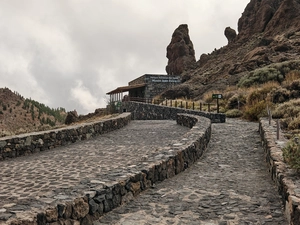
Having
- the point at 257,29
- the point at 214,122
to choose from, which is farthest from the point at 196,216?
the point at 257,29

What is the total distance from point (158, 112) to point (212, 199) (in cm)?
2407

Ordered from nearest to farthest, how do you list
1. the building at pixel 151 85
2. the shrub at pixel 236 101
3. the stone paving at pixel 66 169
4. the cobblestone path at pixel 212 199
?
the stone paving at pixel 66 169, the cobblestone path at pixel 212 199, the shrub at pixel 236 101, the building at pixel 151 85

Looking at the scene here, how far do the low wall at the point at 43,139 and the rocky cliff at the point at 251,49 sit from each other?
23355mm

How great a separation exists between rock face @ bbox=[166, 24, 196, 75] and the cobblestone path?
177ft

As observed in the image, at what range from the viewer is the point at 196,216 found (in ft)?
16.3

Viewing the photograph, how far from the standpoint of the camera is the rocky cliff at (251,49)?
3712 cm

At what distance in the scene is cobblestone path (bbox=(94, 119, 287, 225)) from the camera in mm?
4848

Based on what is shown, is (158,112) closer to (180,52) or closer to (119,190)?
(119,190)

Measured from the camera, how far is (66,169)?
8.16 metres

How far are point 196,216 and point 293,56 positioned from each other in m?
34.0

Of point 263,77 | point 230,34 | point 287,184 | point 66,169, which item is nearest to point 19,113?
point 230,34

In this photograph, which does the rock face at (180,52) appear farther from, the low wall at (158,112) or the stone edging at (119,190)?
the stone edging at (119,190)

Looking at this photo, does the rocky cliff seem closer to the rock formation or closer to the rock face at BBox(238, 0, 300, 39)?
the rock face at BBox(238, 0, 300, 39)

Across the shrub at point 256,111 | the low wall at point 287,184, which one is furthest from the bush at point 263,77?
the low wall at point 287,184
